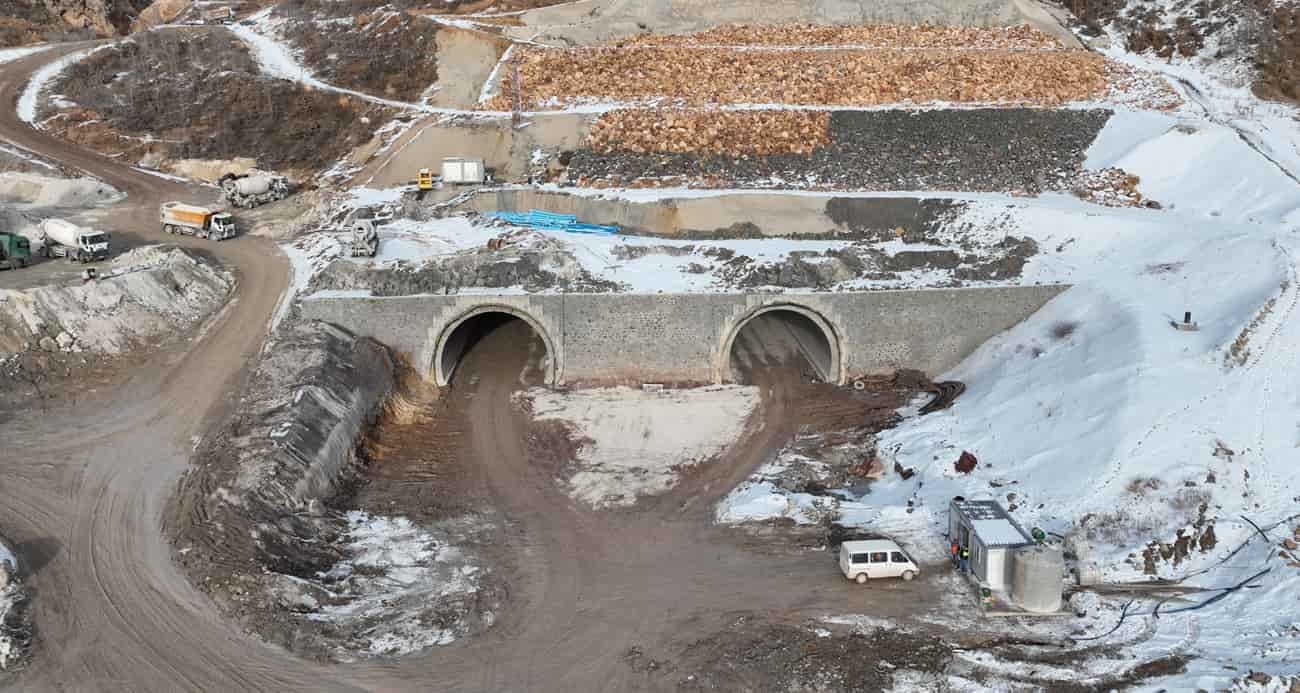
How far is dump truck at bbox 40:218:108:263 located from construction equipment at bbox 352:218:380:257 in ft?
29.1

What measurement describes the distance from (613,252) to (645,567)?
1583cm

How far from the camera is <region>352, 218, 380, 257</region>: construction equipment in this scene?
123 feet

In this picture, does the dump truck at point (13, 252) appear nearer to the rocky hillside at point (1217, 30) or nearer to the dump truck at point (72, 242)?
the dump truck at point (72, 242)

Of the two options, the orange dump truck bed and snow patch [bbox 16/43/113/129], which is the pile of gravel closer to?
the orange dump truck bed

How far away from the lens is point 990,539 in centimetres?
2392

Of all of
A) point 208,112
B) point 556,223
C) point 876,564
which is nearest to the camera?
point 876,564

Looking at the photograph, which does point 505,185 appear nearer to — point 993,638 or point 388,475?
point 388,475

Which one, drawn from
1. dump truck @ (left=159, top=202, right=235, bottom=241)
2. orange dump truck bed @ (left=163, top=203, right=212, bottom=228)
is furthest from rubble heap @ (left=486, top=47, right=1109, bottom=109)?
orange dump truck bed @ (left=163, top=203, right=212, bottom=228)

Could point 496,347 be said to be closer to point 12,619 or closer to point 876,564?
point 876,564

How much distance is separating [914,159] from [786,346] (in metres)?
10.7

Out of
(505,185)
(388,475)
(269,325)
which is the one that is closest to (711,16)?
(505,185)

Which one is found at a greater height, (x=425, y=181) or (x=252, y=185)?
(x=425, y=181)

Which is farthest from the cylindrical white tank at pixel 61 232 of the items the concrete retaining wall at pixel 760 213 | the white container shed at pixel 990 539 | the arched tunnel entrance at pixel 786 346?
the white container shed at pixel 990 539

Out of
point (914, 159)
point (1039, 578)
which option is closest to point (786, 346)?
point (914, 159)
